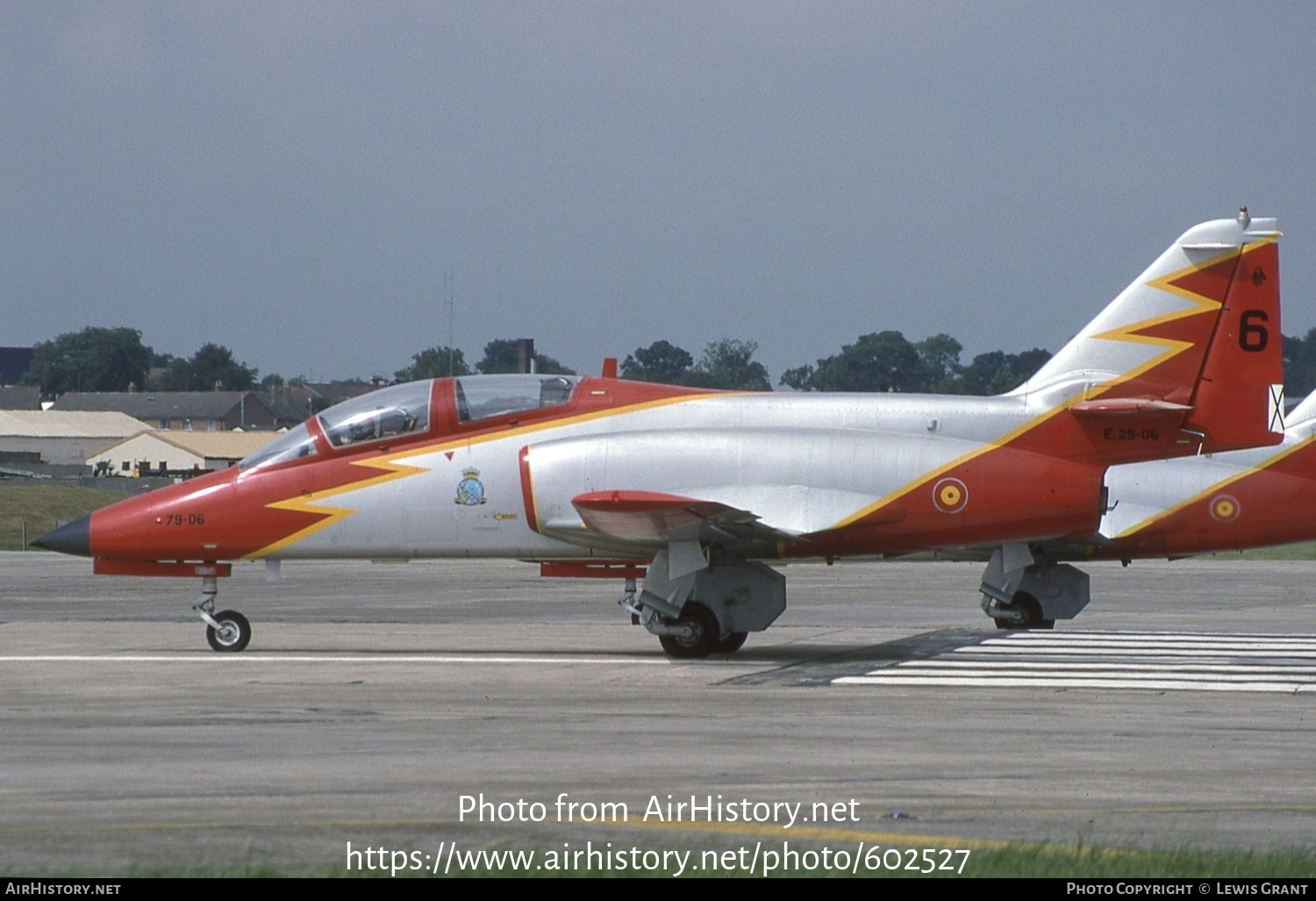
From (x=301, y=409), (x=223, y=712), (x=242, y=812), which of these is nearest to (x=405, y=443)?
(x=223, y=712)

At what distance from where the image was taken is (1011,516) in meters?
17.4

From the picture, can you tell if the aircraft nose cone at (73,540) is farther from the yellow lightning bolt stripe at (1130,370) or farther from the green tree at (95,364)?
the green tree at (95,364)

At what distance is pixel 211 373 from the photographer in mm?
183625

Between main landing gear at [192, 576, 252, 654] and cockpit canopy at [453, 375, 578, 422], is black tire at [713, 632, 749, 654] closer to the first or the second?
cockpit canopy at [453, 375, 578, 422]

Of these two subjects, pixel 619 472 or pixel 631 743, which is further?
pixel 619 472

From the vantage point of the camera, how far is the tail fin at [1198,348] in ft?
59.3

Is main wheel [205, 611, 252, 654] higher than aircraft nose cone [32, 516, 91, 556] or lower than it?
lower

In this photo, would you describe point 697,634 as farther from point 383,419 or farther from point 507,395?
point 383,419

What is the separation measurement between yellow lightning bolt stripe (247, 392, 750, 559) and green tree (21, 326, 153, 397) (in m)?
171

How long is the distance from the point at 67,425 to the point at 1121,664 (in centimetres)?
12283

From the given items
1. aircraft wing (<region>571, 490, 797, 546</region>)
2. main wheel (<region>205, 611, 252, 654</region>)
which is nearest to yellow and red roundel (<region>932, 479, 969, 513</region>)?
aircraft wing (<region>571, 490, 797, 546</region>)

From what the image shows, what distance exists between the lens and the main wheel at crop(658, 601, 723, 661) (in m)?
17.7

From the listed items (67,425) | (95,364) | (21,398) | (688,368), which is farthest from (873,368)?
(95,364)

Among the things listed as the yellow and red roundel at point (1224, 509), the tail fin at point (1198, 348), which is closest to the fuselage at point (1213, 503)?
the yellow and red roundel at point (1224, 509)
